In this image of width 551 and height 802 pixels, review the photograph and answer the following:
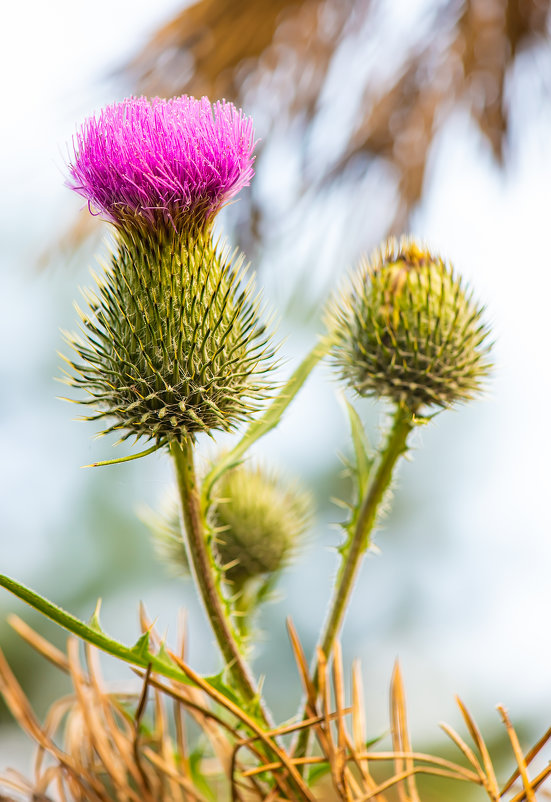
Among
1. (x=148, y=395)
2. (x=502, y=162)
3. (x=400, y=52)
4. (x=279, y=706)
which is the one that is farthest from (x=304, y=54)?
(x=279, y=706)

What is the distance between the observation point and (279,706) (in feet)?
9.54

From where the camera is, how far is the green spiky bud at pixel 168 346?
612mm

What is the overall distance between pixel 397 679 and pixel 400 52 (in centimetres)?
116

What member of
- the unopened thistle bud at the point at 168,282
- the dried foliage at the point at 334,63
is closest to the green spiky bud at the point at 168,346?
the unopened thistle bud at the point at 168,282

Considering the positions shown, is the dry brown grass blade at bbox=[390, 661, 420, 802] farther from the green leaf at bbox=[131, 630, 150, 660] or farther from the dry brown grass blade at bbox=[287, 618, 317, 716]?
the green leaf at bbox=[131, 630, 150, 660]

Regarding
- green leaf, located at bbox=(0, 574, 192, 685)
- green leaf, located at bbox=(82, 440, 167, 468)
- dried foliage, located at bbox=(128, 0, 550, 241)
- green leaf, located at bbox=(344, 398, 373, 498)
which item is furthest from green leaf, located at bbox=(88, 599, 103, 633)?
dried foliage, located at bbox=(128, 0, 550, 241)

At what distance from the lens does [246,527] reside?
3.16 feet

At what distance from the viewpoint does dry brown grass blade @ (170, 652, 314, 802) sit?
540 millimetres

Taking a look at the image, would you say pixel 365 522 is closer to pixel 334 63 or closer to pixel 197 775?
pixel 197 775

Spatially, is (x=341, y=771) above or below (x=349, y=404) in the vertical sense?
below

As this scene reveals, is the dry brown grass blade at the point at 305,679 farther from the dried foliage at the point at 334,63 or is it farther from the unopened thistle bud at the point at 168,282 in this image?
the dried foliage at the point at 334,63

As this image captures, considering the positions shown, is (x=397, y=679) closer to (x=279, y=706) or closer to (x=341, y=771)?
(x=341, y=771)

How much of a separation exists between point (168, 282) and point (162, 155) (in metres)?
0.11

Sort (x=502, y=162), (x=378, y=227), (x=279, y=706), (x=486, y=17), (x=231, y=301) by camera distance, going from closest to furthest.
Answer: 1. (x=231, y=301)
2. (x=486, y=17)
3. (x=502, y=162)
4. (x=378, y=227)
5. (x=279, y=706)
